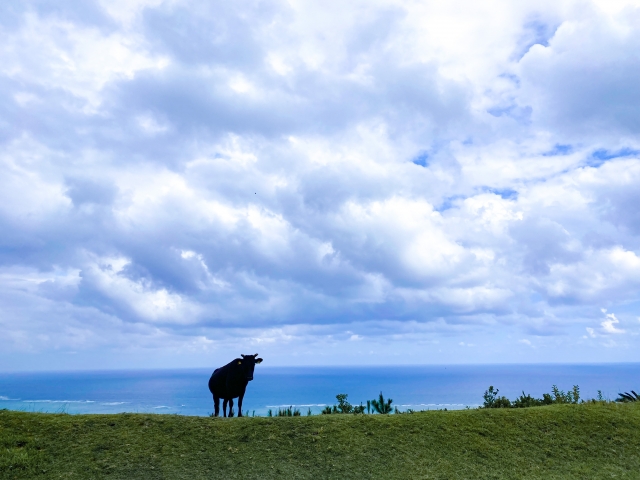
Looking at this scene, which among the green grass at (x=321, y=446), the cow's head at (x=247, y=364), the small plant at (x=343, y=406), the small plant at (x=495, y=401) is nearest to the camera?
the green grass at (x=321, y=446)

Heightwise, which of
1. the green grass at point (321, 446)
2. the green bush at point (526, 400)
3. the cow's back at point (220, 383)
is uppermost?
the cow's back at point (220, 383)

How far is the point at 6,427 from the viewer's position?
14453 mm

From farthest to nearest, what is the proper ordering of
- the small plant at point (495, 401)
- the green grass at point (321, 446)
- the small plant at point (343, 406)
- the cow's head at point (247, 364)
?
1. the small plant at point (343, 406)
2. the small plant at point (495, 401)
3. the cow's head at point (247, 364)
4. the green grass at point (321, 446)

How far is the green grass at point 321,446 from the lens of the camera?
41.2 ft

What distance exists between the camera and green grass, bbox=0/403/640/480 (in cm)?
1256

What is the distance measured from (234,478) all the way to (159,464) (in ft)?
6.58

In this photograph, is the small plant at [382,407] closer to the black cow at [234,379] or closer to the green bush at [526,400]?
the green bush at [526,400]

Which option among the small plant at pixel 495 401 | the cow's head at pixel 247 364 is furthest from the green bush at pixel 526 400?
the cow's head at pixel 247 364

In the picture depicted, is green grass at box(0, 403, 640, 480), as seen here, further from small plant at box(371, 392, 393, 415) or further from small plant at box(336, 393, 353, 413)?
small plant at box(336, 393, 353, 413)

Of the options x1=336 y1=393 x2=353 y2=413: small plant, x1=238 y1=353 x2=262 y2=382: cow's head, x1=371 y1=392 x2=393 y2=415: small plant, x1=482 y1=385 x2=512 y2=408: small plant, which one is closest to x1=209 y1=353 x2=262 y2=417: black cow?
x1=238 y1=353 x2=262 y2=382: cow's head

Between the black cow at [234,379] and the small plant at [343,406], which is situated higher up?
the black cow at [234,379]

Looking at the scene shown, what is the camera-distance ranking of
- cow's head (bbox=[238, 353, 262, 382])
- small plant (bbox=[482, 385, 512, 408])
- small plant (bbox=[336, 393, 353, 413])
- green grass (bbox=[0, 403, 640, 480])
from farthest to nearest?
small plant (bbox=[336, 393, 353, 413])
small plant (bbox=[482, 385, 512, 408])
cow's head (bbox=[238, 353, 262, 382])
green grass (bbox=[0, 403, 640, 480])

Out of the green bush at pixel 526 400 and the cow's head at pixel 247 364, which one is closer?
the cow's head at pixel 247 364

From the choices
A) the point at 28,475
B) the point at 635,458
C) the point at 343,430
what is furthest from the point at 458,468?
the point at 28,475
